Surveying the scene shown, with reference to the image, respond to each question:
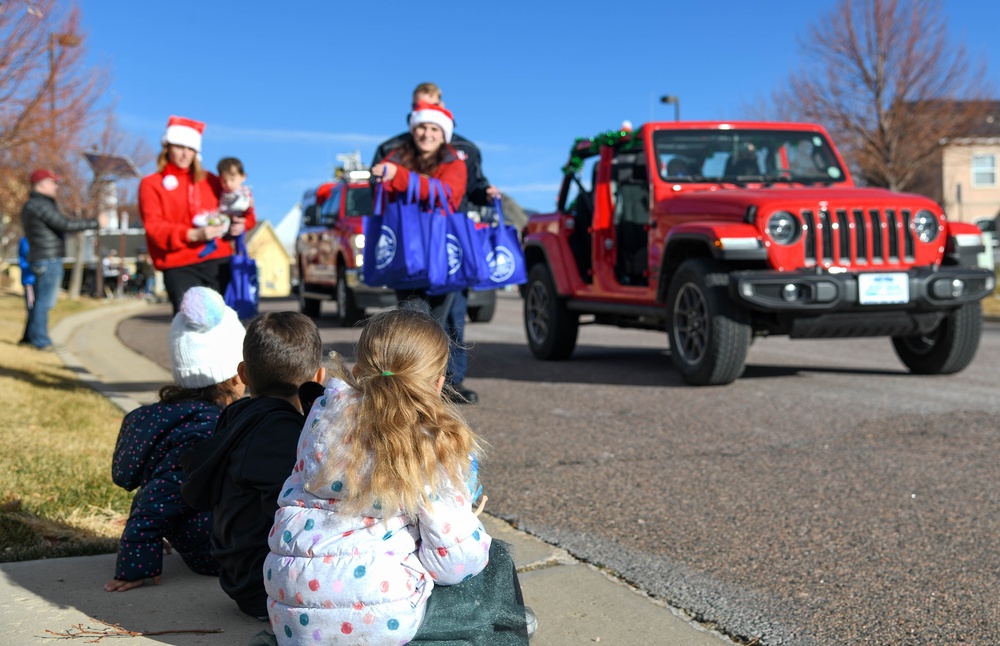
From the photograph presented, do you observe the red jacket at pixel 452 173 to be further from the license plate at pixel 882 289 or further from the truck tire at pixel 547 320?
the truck tire at pixel 547 320

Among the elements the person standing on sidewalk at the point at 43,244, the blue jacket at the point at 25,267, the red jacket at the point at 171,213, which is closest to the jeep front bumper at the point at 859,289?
the red jacket at the point at 171,213

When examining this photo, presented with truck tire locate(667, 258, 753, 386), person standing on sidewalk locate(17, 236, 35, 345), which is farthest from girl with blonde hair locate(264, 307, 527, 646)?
person standing on sidewalk locate(17, 236, 35, 345)

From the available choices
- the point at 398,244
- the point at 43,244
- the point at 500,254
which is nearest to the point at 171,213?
the point at 398,244

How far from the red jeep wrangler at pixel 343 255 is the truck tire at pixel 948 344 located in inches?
258

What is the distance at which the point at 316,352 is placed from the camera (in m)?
3.05

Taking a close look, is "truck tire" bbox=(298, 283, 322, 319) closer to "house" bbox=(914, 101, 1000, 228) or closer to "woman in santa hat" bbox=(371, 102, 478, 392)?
"woman in santa hat" bbox=(371, 102, 478, 392)

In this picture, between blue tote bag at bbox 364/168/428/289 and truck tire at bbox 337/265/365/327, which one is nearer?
blue tote bag at bbox 364/168/428/289

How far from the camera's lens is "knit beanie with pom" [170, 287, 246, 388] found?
3.54m

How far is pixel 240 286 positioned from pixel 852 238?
3989 millimetres

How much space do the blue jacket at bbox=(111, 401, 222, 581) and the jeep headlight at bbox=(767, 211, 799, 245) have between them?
4.74 metres

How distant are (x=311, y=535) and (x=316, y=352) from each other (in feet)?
2.52

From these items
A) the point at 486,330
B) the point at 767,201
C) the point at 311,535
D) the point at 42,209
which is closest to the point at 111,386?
the point at 42,209

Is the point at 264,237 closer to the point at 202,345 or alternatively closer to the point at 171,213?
the point at 171,213

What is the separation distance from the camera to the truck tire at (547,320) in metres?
9.66
